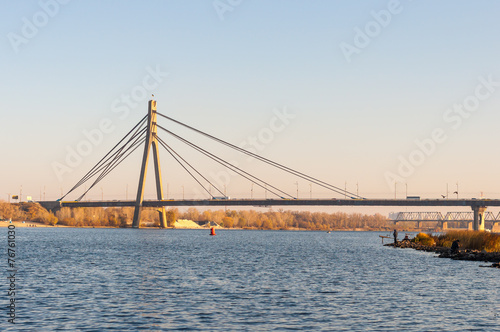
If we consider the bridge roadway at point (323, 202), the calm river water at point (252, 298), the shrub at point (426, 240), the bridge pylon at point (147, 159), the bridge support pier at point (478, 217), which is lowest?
the calm river water at point (252, 298)

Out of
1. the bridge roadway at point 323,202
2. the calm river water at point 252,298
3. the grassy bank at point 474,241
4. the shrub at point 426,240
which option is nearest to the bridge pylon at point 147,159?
the bridge roadway at point 323,202

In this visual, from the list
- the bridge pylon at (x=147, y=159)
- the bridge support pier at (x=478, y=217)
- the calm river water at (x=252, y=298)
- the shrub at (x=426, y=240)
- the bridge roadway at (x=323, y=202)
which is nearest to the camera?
the calm river water at (x=252, y=298)

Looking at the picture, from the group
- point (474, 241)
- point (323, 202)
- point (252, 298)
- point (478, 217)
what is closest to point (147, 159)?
point (323, 202)

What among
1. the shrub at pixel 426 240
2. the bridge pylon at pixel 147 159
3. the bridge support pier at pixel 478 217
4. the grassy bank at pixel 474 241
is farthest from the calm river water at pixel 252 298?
the bridge support pier at pixel 478 217

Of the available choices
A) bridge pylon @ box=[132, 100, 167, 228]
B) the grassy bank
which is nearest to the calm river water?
the grassy bank

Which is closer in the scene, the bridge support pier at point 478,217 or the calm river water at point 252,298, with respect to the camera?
the calm river water at point 252,298

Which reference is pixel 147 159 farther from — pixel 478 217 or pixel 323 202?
pixel 478 217

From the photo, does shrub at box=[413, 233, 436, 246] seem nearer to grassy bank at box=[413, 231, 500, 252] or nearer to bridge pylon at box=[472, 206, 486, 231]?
grassy bank at box=[413, 231, 500, 252]

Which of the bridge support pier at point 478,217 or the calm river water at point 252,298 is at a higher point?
the bridge support pier at point 478,217

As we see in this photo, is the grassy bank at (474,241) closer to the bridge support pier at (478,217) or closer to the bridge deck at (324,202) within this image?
the bridge deck at (324,202)

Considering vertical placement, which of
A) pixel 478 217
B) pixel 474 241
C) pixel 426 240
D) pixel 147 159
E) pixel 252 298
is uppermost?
Answer: pixel 147 159

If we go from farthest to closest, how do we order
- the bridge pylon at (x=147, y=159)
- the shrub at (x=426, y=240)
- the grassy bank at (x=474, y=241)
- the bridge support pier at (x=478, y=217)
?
the bridge support pier at (x=478, y=217) → the bridge pylon at (x=147, y=159) → the shrub at (x=426, y=240) → the grassy bank at (x=474, y=241)

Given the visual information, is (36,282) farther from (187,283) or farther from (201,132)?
(201,132)

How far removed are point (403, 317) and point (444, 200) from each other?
14873 cm
